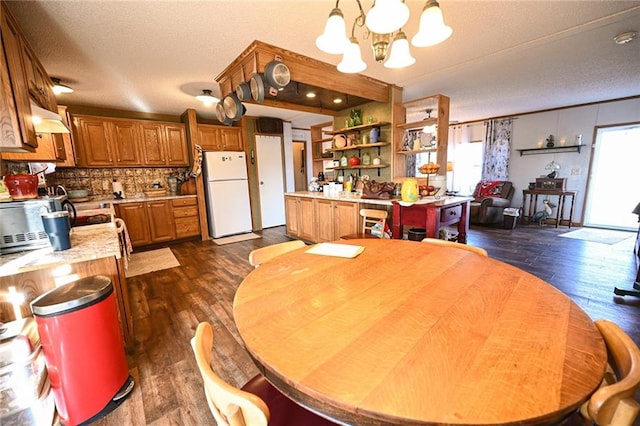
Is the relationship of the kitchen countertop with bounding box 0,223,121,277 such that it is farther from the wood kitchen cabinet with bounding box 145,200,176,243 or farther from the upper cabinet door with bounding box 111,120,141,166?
the upper cabinet door with bounding box 111,120,141,166

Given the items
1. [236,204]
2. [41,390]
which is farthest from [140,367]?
[236,204]

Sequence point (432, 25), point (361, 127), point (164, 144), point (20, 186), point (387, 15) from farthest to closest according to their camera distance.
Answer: point (164, 144) → point (361, 127) → point (20, 186) → point (432, 25) → point (387, 15)

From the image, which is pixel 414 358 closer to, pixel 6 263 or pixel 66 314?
pixel 66 314

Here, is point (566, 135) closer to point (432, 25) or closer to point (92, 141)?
point (432, 25)

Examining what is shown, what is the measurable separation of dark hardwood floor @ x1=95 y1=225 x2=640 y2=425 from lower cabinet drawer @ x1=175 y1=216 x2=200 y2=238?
8.4 inches

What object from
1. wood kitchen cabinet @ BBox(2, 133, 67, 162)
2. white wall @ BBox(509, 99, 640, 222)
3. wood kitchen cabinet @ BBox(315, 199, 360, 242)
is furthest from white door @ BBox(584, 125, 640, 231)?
wood kitchen cabinet @ BBox(2, 133, 67, 162)

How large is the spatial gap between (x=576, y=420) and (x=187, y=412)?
1650mm

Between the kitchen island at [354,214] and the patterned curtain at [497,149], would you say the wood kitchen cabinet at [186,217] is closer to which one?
the kitchen island at [354,214]

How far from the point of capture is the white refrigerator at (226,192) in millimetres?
4727

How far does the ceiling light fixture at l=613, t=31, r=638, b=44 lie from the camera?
90.4 inches

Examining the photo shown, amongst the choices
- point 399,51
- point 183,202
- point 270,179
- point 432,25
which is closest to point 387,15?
point 432,25

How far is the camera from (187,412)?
1.37m

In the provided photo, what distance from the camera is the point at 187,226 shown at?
4.78 metres

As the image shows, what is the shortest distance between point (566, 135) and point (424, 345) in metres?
6.87
